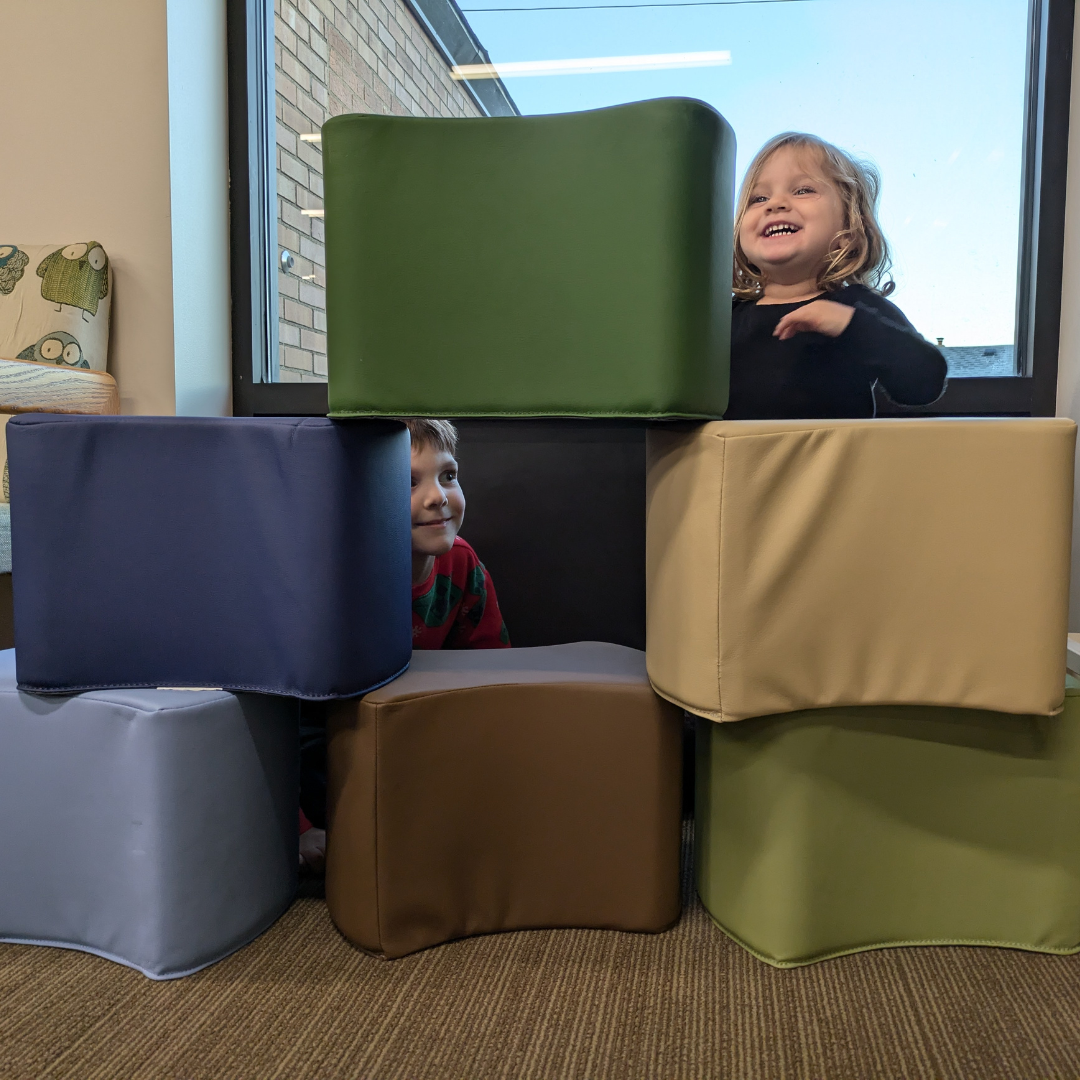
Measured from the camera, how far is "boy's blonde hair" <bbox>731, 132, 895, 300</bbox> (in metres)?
1.52

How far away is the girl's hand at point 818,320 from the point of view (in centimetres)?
147

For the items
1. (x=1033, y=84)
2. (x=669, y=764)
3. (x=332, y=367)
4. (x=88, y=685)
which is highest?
(x=1033, y=84)

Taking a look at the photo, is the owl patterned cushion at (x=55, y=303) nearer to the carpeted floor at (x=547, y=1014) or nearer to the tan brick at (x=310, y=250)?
the tan brick at (x=310, y=250)

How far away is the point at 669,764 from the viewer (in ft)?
3.69

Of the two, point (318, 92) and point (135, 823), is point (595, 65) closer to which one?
point (318, 92)

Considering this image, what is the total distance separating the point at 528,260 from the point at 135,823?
0.75 metres

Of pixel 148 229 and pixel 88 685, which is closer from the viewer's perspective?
pixel 88 685

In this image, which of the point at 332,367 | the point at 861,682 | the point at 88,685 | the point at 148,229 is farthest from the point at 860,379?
the point at 148,229

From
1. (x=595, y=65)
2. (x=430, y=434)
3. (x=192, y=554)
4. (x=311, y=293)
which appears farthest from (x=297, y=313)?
(x=192, y=554)

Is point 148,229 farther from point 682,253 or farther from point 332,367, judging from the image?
point 682,253

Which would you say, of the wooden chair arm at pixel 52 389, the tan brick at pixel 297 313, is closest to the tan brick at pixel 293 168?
the tan brick at pixel 297 313

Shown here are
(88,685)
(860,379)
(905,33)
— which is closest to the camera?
(88,685)

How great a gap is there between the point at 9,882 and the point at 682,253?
105 centimetres

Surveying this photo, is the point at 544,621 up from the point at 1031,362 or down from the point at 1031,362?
down
